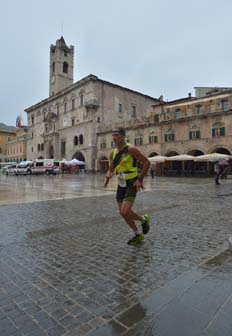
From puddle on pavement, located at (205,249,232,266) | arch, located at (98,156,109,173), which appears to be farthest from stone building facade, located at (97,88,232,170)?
puddle on pavement, located at (205,249,232,266)

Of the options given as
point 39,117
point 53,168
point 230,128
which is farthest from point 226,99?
point 39,117

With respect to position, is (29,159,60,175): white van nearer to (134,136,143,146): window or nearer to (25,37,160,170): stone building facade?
(25,37,160,170): stone building facade

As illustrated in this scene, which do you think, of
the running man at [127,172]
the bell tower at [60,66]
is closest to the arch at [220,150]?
the running man at [127,172]

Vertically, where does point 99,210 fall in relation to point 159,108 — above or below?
below

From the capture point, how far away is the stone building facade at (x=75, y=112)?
146 feet

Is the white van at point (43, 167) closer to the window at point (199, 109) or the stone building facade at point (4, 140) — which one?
the window at point (199, 109)

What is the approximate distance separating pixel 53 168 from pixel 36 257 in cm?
3452

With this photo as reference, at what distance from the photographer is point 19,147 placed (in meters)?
70.8

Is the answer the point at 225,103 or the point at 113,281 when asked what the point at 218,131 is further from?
the point at 113,281

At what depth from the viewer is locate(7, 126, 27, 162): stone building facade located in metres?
68.4

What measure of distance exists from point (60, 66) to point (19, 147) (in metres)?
28.0

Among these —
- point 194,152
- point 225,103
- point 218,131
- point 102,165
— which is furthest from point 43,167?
point 225,103

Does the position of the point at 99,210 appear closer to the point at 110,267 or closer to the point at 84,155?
the point at 110,267

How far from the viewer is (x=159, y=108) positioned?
1660 inches
